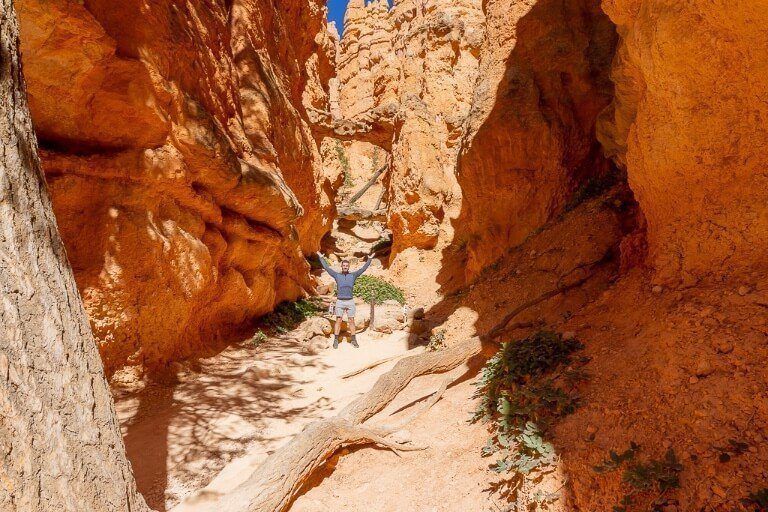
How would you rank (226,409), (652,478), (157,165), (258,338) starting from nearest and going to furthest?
(652,478) → (226,409) → (157,165) → (258,338)

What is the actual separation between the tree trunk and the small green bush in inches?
379

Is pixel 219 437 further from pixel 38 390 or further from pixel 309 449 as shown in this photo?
pixel 38 390

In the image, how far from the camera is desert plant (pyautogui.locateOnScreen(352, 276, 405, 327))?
11.5 m

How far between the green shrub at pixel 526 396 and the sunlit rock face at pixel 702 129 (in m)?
1.13

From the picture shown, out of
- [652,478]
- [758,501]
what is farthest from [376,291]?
[758,501]

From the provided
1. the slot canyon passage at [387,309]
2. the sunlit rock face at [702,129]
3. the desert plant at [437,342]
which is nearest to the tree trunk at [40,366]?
the slot canyon passage at [387,309]

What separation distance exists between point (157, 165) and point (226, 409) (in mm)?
3422

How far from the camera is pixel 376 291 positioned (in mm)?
11953

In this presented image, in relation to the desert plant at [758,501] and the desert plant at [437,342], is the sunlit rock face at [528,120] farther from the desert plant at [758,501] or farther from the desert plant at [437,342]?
the desert plant at [758,501]

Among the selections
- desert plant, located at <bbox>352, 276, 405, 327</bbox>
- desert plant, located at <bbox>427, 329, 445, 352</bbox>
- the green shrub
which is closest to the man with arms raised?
desert plant, located at <bbox>427, 329, 445, 352</bbox>

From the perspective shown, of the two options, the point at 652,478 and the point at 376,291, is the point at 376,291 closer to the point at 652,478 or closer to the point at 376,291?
the point at 376,291

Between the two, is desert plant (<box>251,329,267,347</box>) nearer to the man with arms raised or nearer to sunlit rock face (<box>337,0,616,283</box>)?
the man with arms raised

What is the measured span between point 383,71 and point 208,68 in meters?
20.0

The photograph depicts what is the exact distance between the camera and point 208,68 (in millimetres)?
6461
